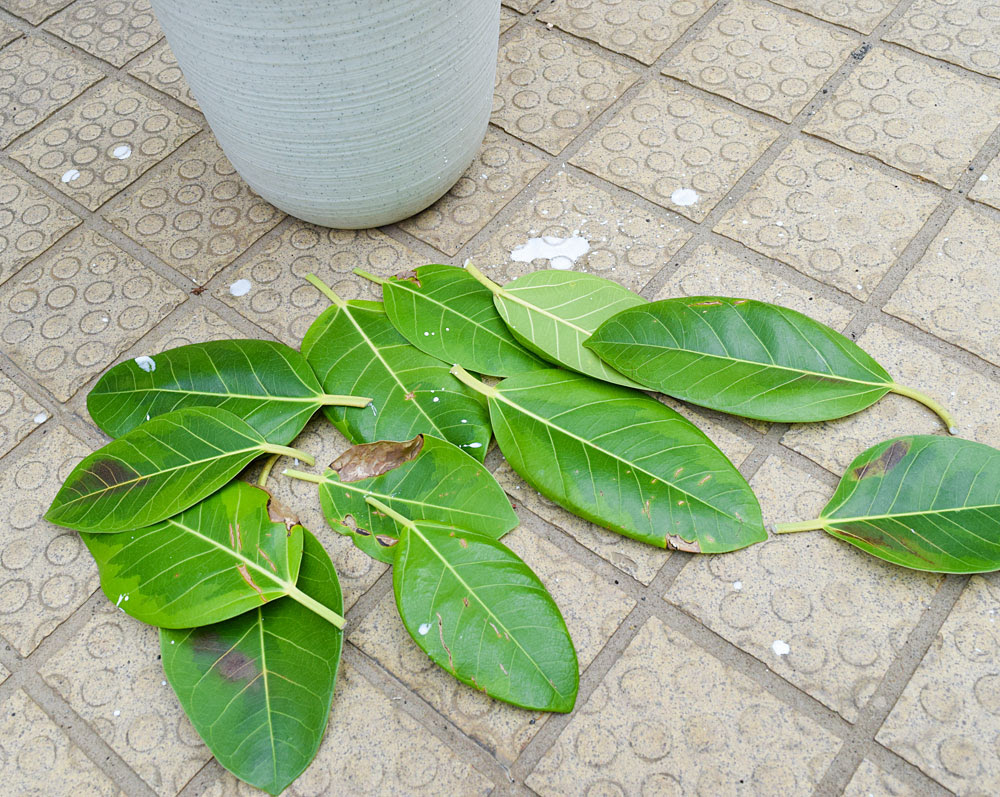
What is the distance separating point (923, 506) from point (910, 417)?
5.3 inches

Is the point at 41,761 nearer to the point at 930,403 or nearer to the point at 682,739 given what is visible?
the point at 682,739

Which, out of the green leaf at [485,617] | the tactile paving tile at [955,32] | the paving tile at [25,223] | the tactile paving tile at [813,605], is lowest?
the tactile paving tile at [813,605]

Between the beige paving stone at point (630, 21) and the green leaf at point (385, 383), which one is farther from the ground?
the beige paving stone at point (630, 21)

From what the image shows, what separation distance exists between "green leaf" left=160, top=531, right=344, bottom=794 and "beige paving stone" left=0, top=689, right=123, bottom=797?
113mm

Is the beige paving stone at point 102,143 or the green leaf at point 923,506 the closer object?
the green leaf at point 923,506

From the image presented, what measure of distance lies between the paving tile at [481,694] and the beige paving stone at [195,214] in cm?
55

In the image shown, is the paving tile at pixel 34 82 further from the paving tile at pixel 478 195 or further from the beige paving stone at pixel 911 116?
the beige paving stone at pixel 911 116

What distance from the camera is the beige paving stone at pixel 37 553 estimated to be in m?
0.88

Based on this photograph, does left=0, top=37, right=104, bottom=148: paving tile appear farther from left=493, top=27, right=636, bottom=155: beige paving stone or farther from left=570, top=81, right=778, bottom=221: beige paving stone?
left=570, top=81, right=778, bottom=221: beige paving stone

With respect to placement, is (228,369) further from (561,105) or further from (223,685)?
(561,105)

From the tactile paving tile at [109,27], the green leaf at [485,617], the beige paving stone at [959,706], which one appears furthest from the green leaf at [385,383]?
the tactile paving tile at [109,27]

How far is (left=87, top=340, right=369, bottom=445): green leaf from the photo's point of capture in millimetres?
950

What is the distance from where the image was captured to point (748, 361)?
0.92 m

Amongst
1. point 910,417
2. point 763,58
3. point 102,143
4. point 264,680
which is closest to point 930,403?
point 910,417
